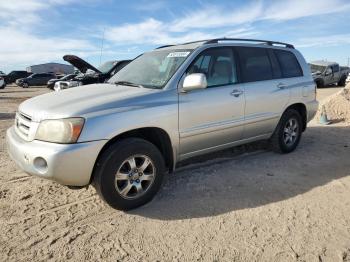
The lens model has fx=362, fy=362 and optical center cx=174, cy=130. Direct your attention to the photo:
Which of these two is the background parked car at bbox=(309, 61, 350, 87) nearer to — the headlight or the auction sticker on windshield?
the auction sticker on windshield

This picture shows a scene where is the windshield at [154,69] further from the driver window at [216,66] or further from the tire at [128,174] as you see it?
the tire at [128,174]

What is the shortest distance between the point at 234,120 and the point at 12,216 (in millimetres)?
2932

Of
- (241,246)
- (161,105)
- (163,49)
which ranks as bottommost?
(241,246)

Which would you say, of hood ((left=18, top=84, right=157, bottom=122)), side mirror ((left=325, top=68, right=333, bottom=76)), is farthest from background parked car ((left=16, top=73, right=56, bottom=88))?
hood ((left=18, top=84, right=157, bottom=122))

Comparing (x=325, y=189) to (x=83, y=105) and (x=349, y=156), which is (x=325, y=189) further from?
(x=83, y=105)

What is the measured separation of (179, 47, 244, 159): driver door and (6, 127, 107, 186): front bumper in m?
1.20

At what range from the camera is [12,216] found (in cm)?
383

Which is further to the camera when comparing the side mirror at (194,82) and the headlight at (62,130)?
the side mirror at (194,82)

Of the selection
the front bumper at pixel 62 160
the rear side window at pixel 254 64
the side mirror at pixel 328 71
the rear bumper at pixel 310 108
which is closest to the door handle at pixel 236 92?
the rear side window at pixel 254 64

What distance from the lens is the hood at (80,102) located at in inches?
141

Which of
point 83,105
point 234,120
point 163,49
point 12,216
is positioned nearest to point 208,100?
point 234,120

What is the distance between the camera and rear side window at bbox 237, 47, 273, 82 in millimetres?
5148

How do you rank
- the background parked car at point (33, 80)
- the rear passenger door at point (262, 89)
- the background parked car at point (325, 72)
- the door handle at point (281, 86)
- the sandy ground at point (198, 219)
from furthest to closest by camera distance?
the background parked car at point (33, 80)
the background parked car at point (325, 72)
the door handle at point (281, 86)
the rear passenger door at point (262, 89)
the sandy ground at point (198, 219)

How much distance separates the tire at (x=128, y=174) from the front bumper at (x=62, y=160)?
0.44 feet
